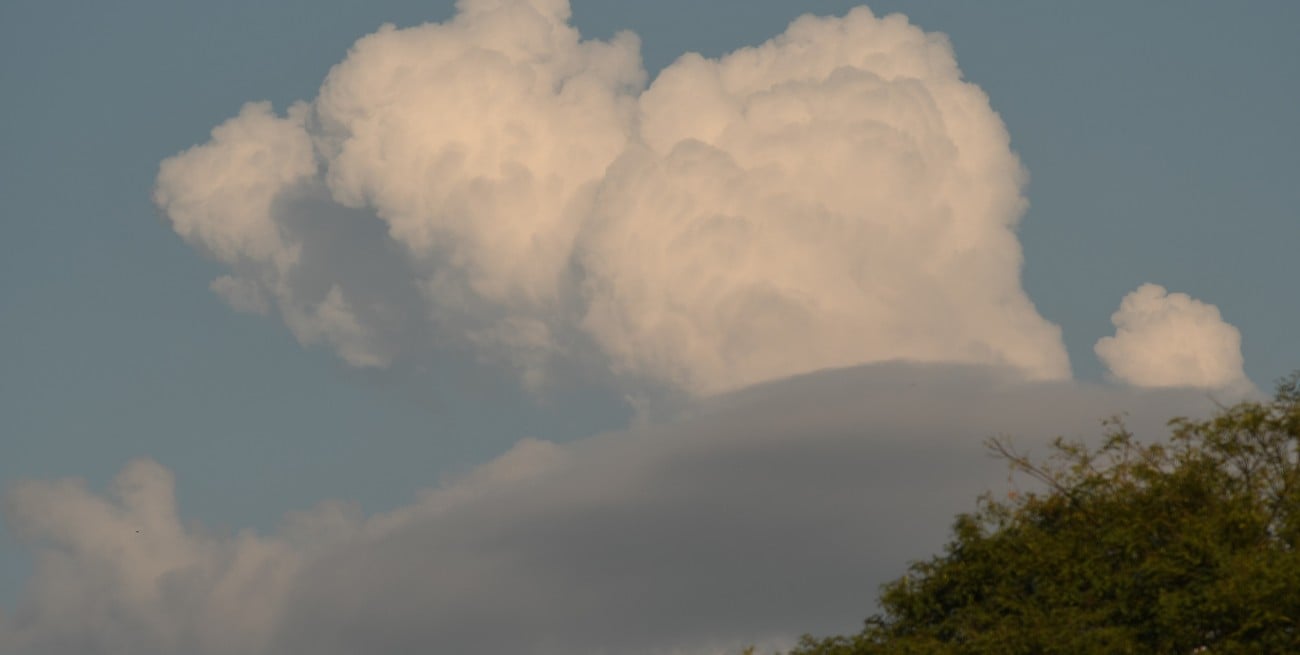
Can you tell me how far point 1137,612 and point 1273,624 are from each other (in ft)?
17.1

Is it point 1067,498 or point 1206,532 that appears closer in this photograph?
point 1206,532

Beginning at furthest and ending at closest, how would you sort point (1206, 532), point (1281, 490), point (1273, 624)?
point (1281, 490) < point (1206, 532) < point (1273, 624)

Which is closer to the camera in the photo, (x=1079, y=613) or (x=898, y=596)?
(x=1079, y=613)

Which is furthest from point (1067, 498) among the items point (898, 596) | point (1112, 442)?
point (898, 596)

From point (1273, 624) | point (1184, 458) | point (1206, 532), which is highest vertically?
point (1184, 458)

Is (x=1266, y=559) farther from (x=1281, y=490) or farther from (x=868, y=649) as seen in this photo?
(x=868, y=649)

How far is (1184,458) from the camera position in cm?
5703

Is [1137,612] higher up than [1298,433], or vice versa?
[1298,433]

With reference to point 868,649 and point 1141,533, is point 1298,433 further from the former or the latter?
point 868,649

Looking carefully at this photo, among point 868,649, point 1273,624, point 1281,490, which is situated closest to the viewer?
point 1273,624

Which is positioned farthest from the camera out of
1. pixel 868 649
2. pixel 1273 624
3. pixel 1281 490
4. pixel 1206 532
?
pixel 868 649

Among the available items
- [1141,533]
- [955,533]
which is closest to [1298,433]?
[1141,533]

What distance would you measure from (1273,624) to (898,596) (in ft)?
51.6

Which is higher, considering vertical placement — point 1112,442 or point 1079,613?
point 1112,442
